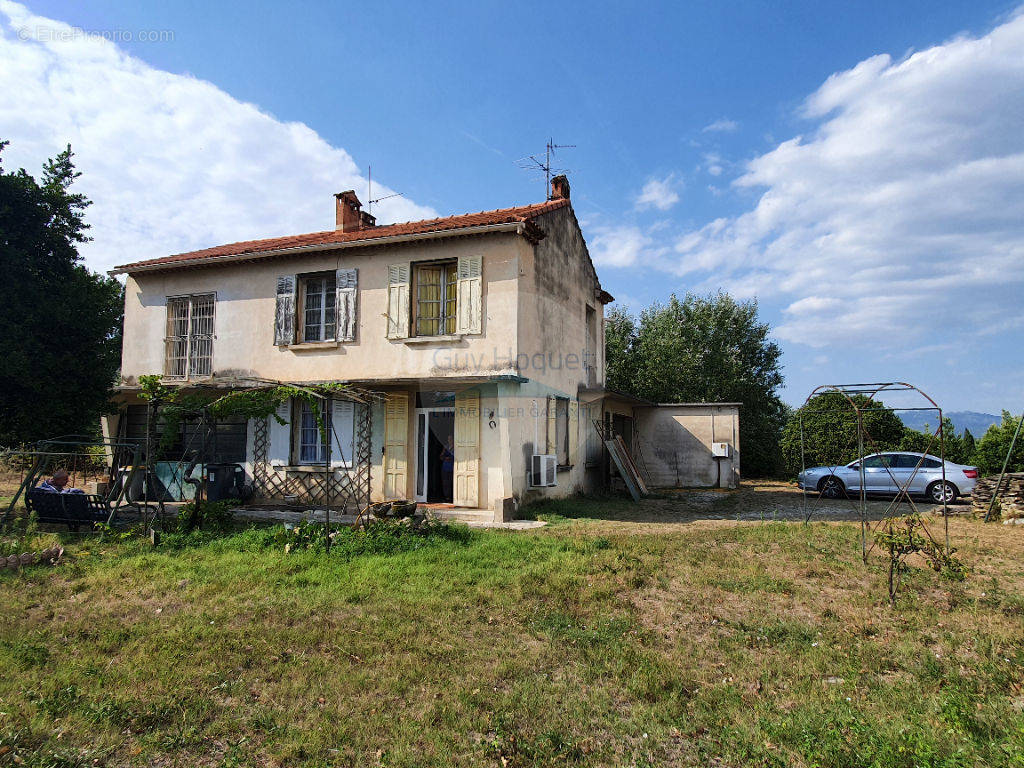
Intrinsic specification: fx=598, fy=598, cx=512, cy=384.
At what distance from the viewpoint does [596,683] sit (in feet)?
14.9

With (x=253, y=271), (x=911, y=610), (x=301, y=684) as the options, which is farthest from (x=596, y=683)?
(x=253, y=271)

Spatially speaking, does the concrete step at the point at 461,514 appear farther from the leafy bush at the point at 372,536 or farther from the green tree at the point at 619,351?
the green tree at the point at 619,351

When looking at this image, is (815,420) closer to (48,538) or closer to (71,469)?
(48,538)

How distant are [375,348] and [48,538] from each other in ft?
20.6

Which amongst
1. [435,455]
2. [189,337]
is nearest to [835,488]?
[435,455]

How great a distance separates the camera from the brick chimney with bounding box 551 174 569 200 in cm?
1505

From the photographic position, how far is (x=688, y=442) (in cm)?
1892

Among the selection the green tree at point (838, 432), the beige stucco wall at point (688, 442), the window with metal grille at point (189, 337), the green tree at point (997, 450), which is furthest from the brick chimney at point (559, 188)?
the green tree at point (997, 450)

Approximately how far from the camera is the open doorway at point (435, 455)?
1228 cm

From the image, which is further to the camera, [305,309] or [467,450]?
[305,309]

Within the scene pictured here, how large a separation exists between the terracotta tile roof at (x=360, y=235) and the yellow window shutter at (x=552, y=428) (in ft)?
13.1

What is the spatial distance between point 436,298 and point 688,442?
10.3 m

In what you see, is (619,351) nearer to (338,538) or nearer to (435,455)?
(435,455)

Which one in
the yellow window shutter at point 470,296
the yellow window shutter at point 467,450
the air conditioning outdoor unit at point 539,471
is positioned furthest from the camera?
the air conditioning outdoor unit at point 539,471
